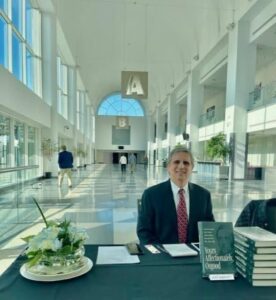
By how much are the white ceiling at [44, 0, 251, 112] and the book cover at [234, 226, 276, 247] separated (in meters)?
11.9

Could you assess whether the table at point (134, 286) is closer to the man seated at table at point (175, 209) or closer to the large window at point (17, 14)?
the man seated at table at point (175, 209)

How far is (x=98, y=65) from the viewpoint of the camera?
24.3 m

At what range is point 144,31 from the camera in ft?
57.8

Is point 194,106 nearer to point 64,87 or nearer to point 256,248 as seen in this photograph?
point 64,87

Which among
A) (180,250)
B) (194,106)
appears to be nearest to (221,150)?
(194,106)

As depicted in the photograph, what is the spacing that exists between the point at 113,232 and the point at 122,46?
18.2 m

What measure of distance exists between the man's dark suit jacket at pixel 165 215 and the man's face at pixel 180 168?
66mm

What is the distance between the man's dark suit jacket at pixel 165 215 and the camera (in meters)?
1.79

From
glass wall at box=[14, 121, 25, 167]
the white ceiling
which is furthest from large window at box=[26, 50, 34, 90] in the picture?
the white ceiling

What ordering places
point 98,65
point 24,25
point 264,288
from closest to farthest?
point 264,288, point 24,25, point 98,65

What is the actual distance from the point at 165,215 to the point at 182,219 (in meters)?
0.11

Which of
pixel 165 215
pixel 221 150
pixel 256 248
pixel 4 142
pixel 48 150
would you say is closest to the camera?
pixel 256 248

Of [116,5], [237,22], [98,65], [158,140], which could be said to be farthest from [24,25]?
[158,140]

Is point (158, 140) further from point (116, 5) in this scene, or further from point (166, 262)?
point (166, 262)
